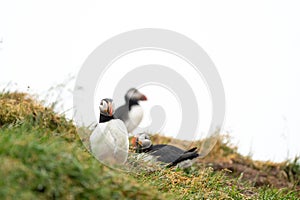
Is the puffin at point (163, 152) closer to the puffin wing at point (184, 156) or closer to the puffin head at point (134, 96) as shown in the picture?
the puffin wing at point (184, 156)

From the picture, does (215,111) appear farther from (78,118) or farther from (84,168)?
(84,168)

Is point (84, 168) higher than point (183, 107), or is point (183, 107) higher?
point (183, 107)

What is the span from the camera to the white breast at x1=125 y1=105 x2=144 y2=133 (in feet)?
30.5

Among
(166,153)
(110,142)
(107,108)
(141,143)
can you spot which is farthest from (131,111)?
(110,142)

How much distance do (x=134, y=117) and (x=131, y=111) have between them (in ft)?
0.76

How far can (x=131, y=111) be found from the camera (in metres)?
9.62

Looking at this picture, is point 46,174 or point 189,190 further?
point 189,190

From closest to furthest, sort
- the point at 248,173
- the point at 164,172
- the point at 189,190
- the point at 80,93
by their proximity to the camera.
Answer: the point at 189,190
the point at 164,172
the point at 80,93
the point at 248,173

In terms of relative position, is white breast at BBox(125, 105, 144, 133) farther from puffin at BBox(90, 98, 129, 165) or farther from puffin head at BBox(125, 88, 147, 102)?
puffin at BBox(90, 98, 129, 165)

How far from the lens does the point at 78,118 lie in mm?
7398

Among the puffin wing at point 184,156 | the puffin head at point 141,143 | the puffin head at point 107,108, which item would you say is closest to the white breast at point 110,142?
the puffin head at point 107,108

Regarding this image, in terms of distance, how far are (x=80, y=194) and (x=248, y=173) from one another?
7056mm

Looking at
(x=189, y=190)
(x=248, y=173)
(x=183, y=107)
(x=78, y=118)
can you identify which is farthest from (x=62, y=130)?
(x=248, y=173)

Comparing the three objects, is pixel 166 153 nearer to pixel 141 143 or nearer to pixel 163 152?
pixel 163 152
